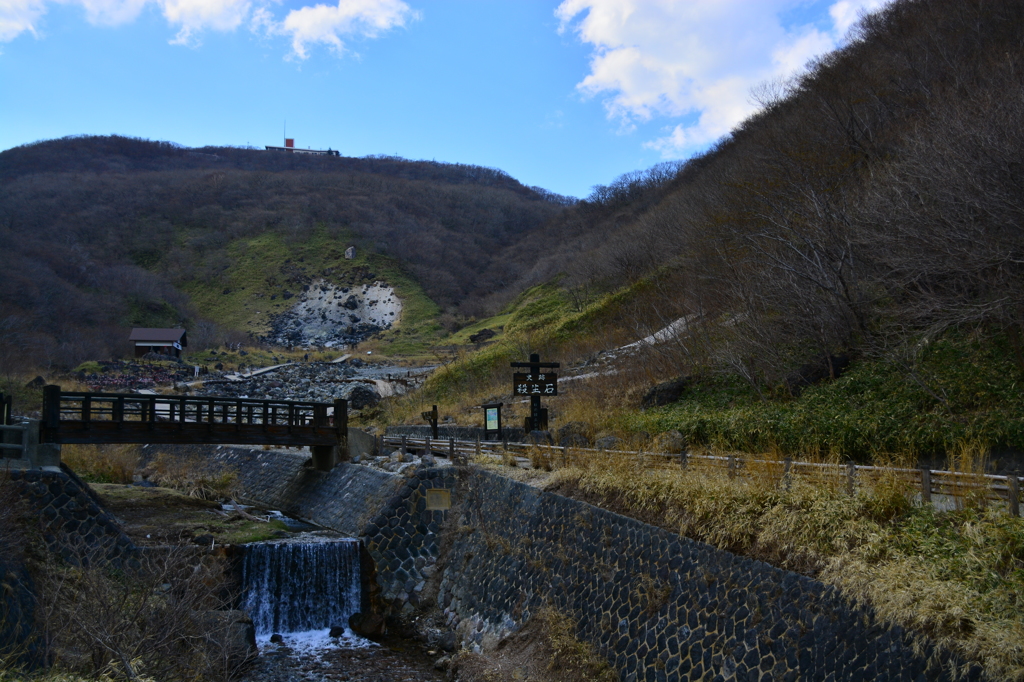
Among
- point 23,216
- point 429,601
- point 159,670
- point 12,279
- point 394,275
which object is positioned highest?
point 23,216

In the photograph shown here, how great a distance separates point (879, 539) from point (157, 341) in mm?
62116

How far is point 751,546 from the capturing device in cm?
990

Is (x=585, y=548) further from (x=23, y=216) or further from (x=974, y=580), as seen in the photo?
(x=23, y=216)

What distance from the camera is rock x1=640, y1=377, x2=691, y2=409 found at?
2245 cm

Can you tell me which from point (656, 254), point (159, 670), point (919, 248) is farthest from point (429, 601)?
point (656, 254)

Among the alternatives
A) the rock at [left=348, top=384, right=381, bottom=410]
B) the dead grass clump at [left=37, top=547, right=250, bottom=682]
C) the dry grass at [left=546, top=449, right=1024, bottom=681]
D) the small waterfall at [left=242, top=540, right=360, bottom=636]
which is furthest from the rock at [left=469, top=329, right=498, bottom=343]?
the dry grass at [left=546, top=449, right=1024, bottom=681]

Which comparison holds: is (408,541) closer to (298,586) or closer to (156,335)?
(298,586)

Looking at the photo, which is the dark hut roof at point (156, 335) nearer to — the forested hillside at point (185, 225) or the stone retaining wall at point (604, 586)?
the forested hillside at point (185, 225)

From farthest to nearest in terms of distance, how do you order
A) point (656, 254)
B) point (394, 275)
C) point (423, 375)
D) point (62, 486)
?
point (394, 275) → point (423, 375) → point (656, 254) → point (62, 486)

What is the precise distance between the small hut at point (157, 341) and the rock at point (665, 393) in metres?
48.9

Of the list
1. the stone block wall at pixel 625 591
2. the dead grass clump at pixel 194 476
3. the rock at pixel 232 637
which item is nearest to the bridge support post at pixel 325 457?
the dead grass clump at pixel 194 476

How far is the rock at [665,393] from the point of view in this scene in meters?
22.5

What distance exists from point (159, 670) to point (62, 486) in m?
7.73

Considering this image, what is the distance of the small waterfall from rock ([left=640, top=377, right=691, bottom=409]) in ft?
34.8
